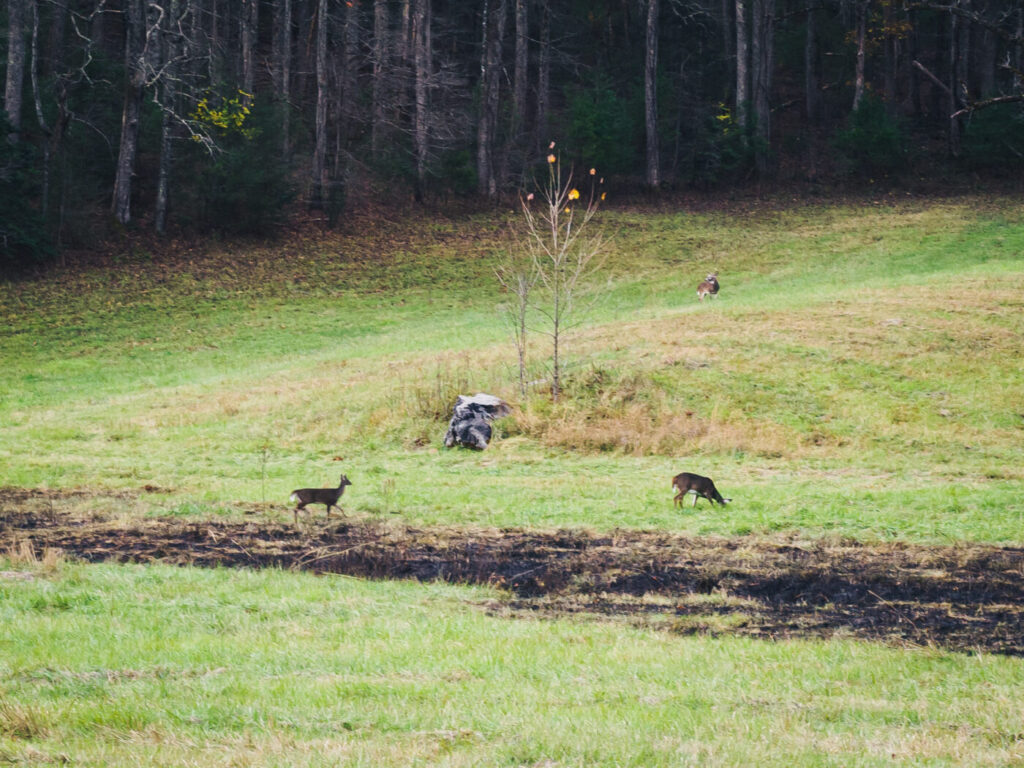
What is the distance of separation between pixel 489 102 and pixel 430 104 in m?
5.07

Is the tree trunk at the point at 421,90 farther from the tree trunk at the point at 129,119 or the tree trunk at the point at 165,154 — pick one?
the tree trunk at the point at 129,119

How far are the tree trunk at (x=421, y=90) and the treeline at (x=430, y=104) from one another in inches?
4.6

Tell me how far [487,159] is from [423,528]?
40.2 metres

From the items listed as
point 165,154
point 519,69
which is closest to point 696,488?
point 165,154

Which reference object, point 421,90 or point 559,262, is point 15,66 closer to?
point 421,90

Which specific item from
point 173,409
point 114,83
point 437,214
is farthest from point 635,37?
point 173,409

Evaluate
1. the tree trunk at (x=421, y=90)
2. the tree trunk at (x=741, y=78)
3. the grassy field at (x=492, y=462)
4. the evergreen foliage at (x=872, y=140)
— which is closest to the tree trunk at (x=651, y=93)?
the tree trunk at (x=741, y=78)

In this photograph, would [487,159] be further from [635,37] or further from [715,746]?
[715,746]

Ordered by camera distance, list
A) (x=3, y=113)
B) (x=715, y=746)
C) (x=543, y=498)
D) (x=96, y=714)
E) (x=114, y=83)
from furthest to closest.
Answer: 1. (x=114, y=83)
2. (x=3, y=113)
3. (x=543, y=498)
4. (x=96, y=714)
5. (x=715, y=746)

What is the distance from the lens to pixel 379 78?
50125 millimetres

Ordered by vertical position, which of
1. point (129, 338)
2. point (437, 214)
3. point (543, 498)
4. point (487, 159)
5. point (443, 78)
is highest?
point (443, 78)

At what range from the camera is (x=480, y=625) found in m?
7.72

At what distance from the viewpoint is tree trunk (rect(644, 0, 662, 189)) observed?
51.0 meters

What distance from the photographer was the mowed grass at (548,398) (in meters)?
14.4
